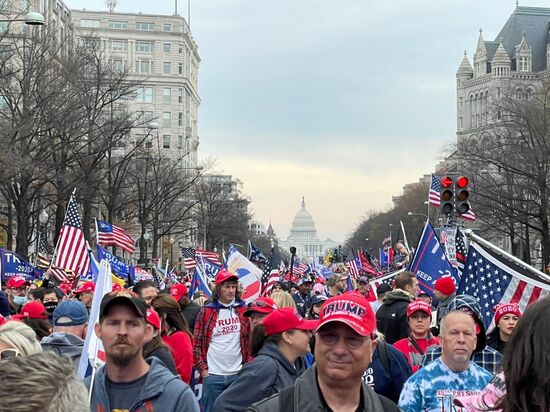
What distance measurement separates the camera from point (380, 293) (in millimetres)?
14453

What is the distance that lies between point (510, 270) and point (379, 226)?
145543 millimetres

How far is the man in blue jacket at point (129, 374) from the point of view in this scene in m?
5.05

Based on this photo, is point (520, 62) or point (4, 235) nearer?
point (4, 235)

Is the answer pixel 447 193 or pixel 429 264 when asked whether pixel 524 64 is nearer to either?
pixel 447 193

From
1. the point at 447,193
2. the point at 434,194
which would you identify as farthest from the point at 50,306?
the point at 434,194

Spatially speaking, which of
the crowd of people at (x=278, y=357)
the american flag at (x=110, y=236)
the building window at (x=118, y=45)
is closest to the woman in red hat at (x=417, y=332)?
the crowd of people at (x=278, y=357)

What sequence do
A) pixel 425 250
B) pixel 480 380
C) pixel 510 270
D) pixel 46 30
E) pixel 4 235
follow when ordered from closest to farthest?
pixel 480 380, pixel 510 270, pixel 425 250, pixel 46 30, pixel 4 235

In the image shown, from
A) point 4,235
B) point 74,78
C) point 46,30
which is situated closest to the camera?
point 74,78

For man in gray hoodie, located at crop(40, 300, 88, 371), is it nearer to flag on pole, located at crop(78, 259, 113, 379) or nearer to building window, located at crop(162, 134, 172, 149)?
flag on pole, located at crop(78, 259, 113, 379)

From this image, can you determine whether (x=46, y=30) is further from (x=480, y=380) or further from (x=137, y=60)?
(x=137, y=60)

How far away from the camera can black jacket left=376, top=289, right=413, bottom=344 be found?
10.9 meters

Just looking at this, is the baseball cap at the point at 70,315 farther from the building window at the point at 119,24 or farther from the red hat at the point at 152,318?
the building window at the point at 119,24

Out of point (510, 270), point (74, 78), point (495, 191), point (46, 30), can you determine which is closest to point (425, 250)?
point (510, 270)

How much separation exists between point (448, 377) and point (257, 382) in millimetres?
1182
